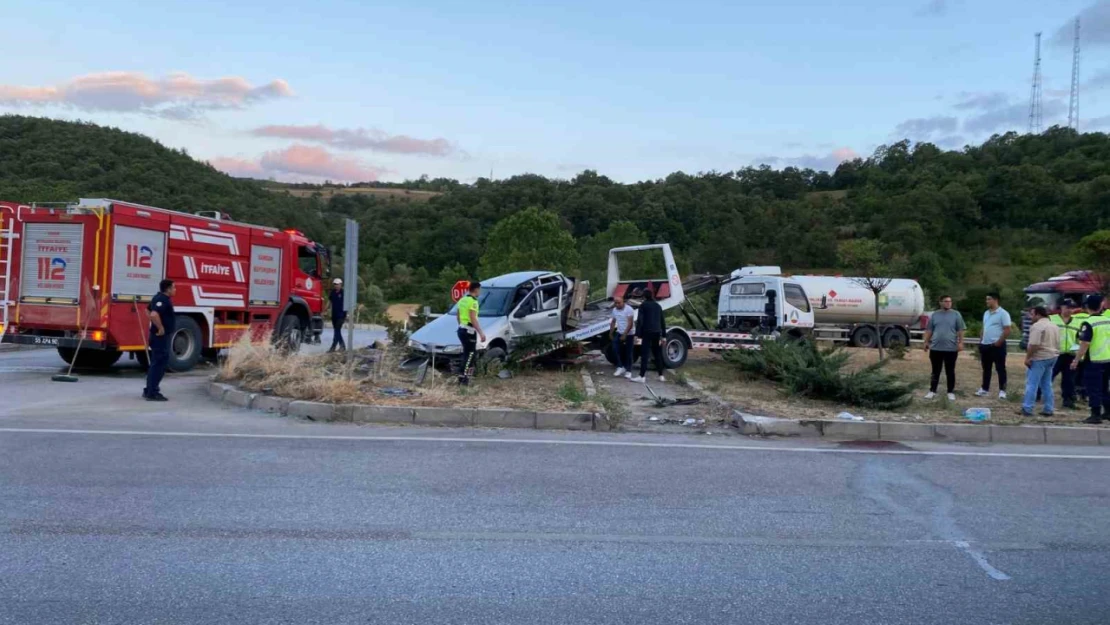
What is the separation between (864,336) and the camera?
30.7m

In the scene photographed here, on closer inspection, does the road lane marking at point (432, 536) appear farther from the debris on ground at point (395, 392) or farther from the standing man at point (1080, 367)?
the standing man at point (1080, 367)

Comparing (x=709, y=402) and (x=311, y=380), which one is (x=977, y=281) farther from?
(x=311, y=380)

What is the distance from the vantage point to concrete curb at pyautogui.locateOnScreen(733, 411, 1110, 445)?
977cm

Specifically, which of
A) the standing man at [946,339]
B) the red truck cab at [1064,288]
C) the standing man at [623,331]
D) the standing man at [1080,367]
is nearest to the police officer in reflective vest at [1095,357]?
the standing man at [1080,367]

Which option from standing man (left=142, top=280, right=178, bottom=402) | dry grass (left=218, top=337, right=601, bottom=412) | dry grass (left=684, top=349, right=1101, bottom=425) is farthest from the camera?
standing man (left=142, top=280, right=178, bottom=402)

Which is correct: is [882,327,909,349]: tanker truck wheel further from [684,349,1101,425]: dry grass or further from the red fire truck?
the red fire truck

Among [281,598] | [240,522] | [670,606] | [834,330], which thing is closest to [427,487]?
[240,522]

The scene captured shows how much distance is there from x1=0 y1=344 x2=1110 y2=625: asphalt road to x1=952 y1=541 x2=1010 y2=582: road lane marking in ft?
0.07

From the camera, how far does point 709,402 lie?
11672mm

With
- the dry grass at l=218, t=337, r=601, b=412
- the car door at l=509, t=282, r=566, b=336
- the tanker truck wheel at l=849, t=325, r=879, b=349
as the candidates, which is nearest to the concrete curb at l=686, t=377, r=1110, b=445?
the dry grass at l=218, t=337, r=601, b=412

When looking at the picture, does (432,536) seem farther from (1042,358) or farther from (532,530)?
(1042,358)

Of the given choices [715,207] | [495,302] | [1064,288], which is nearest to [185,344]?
[495,302]

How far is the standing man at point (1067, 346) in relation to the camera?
38.5 ft

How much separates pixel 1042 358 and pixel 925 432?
8.51 feet
